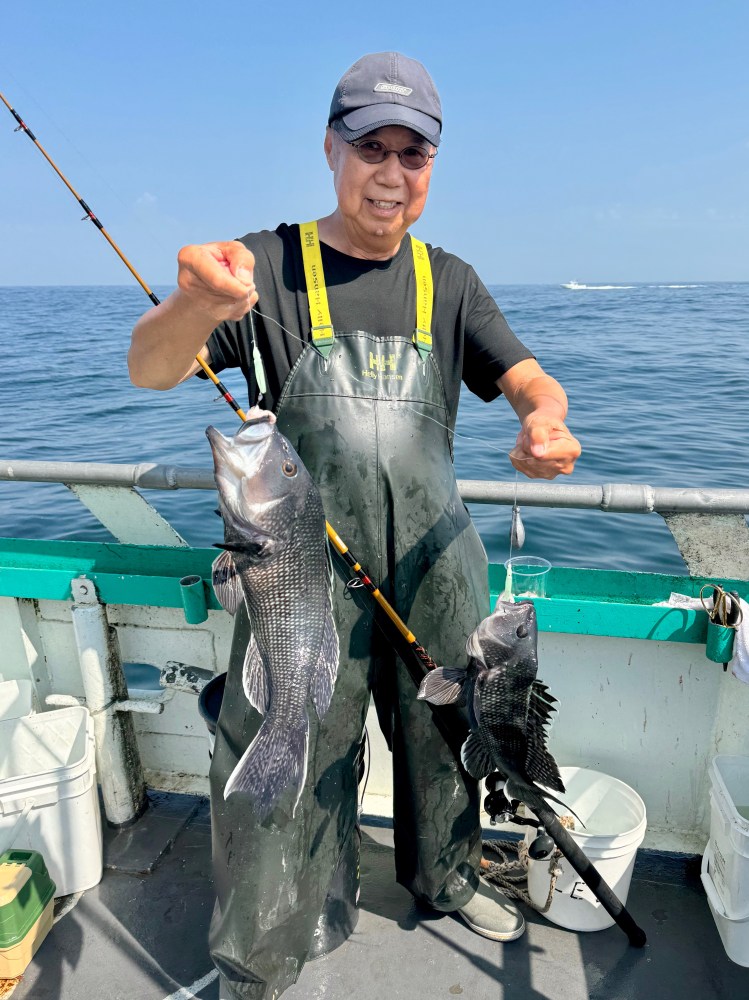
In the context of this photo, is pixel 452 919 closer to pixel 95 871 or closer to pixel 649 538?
pixel 95 871

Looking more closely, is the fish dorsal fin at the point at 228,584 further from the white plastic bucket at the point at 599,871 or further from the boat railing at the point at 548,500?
the white plastic bucket at the point at 599,871

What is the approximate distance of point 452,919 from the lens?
11.3 ft

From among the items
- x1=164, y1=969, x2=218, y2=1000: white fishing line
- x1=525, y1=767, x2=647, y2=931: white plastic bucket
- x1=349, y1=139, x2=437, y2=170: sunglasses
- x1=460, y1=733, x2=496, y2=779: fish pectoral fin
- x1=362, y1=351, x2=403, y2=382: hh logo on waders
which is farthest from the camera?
x1=525, y1=767, x2=647, y2=931: white plastic bucket

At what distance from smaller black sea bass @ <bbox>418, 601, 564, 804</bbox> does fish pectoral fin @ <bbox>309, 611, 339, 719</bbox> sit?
0.56 metres

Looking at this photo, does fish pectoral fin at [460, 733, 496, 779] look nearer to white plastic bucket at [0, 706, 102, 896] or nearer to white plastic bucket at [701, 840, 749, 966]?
white plastic bucket at [701, 840, 749, 966]

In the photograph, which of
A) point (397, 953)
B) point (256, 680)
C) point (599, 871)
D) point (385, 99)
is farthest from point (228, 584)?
point (599, 871)

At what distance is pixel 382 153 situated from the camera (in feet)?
8.73

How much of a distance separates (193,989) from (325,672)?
1.77 meters

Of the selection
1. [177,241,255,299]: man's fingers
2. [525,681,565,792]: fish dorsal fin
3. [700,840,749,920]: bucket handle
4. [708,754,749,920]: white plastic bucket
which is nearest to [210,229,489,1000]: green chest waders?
[525,681,565,792]: fish dorsal fin

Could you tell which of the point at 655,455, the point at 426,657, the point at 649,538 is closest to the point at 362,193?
the point at 426,657

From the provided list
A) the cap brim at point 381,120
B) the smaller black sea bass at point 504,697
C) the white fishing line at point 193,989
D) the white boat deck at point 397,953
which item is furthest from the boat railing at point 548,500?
the white fishing line at point 193,989

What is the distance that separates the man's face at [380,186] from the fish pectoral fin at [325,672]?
4.65 feet

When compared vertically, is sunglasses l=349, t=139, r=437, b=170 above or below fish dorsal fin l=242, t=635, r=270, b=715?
above

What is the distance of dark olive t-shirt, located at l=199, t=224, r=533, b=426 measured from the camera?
9.08ft
